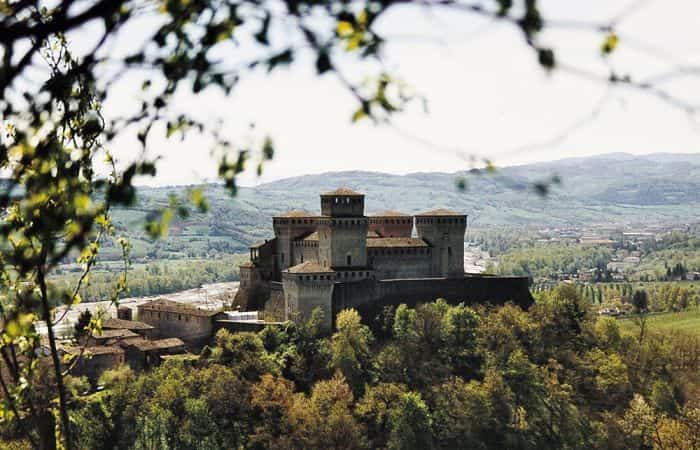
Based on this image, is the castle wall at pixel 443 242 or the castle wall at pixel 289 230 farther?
the castle wall at pixel 443 242

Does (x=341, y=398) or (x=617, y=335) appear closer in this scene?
(x=341, y=398)

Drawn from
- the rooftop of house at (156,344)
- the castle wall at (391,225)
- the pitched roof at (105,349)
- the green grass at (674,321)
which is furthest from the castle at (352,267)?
the green grass at (674,321)

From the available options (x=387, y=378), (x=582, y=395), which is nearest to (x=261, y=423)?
(x=387, y=378)

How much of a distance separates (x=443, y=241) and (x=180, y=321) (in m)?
15.8

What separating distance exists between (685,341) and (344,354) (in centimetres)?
3155

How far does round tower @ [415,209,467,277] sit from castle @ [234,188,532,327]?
0.06 meters

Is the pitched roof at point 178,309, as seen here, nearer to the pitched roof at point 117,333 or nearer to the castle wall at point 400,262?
the pitched roof at point 117,333

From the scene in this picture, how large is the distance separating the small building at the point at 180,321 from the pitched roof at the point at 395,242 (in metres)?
9.71

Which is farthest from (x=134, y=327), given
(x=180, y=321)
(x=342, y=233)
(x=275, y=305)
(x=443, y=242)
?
(x=443, y=242)

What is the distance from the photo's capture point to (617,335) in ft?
185

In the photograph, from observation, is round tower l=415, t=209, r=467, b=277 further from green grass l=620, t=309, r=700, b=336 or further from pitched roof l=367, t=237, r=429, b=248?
green grass l=620, t=309, r=700, b=336

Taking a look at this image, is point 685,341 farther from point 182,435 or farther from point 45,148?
point 45,148

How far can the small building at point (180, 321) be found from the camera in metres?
48.1

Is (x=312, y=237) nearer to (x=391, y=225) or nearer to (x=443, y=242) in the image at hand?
(x=391, y=225)
